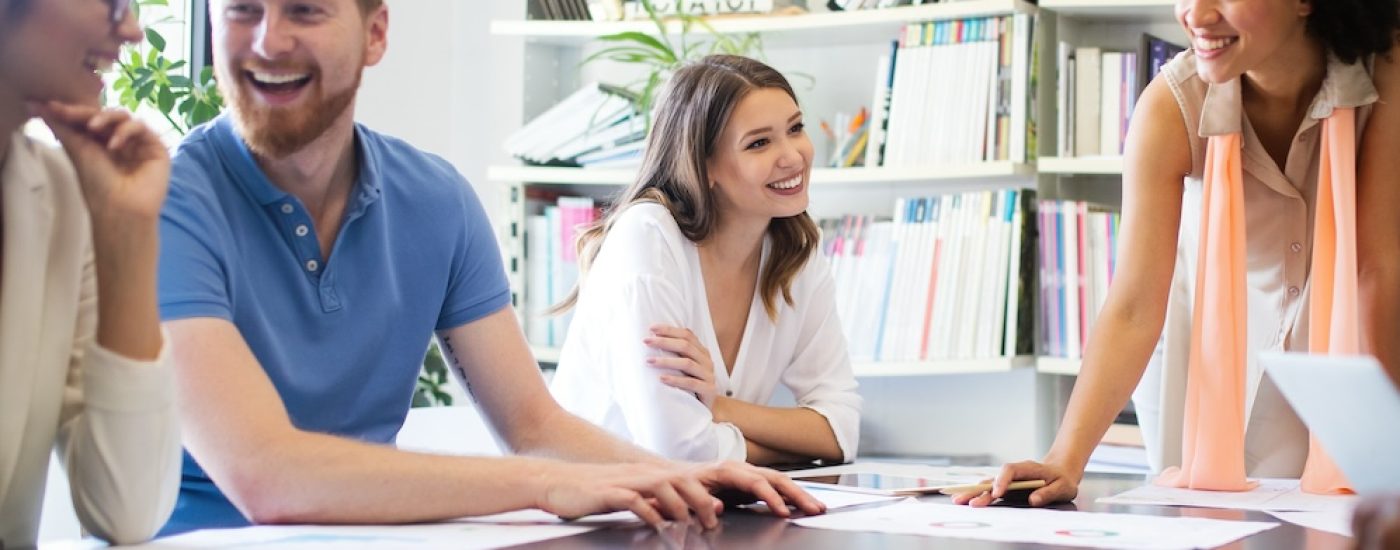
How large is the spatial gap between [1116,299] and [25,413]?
123 centimetres

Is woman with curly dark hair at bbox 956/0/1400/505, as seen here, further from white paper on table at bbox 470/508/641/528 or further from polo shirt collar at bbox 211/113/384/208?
polo shirt collar at bbox 211/113/384/208

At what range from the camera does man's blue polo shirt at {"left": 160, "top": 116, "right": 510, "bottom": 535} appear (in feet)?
4.65

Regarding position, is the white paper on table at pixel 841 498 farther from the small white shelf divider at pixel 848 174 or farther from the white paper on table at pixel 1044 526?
the small white shelf divider at pixel 848 174

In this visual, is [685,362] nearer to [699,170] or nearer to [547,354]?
[699,170]

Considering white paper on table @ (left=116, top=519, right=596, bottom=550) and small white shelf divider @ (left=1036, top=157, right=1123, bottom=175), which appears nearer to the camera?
white paper on table @ (left=116, top=519, right=596, bottom=550)

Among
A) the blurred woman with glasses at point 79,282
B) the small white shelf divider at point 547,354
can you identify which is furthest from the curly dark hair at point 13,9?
the small white shelf divider at point 547,354

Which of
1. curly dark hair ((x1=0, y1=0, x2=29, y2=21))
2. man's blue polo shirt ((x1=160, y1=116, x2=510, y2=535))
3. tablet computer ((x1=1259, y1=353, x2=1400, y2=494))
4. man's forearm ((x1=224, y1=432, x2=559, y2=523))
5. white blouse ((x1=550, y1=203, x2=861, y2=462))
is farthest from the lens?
white blouse ((x1=550, y1=203, x2=861, y2=462))

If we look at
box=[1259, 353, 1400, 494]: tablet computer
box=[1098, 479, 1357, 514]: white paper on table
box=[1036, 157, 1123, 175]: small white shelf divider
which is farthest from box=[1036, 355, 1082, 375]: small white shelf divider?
box=[1259, 353, 1400, 494]: tablet computer

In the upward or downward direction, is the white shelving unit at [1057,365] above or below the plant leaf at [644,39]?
below

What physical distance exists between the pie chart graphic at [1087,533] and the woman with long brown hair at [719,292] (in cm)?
80

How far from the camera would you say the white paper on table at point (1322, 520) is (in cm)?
130

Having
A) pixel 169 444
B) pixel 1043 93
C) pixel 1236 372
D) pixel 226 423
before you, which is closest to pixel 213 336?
pixel 226 423

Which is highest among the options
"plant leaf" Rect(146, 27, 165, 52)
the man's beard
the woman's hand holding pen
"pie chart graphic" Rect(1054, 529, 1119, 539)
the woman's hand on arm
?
"plant leaf" Rect(146, 27, 165, 52)

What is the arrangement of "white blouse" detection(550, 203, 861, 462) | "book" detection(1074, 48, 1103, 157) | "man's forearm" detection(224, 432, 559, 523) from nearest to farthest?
1. "man's forearm" detection(224, 432, 559, 523)
2. "white blouse" detection(550, 203, 861, 462)
3. "book" detection(1074, 48, 1103, 157)
